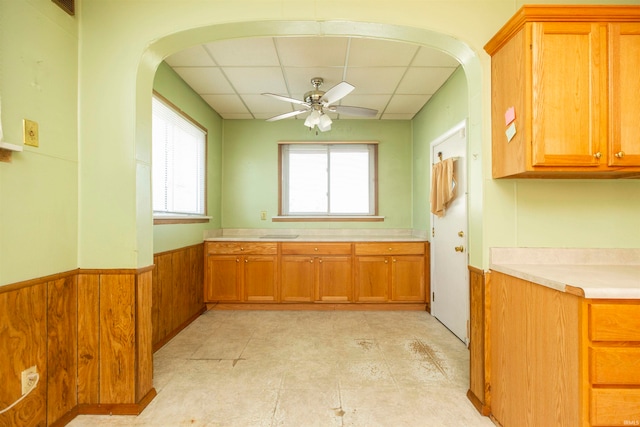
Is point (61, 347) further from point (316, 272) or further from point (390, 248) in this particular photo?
point (390, 248)

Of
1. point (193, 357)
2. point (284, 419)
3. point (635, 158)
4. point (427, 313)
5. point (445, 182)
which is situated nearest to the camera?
point (635, 158)

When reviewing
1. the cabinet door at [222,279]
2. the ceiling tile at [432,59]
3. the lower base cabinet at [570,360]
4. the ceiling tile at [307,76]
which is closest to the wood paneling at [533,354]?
the lower base cabinet at [570,360]

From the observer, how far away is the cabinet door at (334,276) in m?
3.92

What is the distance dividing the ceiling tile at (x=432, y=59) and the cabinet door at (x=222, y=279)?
299 cm

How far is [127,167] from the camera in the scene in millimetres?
1864

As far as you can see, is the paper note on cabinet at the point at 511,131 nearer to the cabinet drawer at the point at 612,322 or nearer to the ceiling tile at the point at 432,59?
the cabinet drawer at the point at 612,322

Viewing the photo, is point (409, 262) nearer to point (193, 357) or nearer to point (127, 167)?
point (193, 357)

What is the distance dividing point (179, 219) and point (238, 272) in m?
1.10

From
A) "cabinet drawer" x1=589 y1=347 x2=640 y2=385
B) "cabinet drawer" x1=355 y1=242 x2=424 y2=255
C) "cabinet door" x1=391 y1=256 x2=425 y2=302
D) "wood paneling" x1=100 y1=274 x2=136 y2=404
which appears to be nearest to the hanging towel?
"cabinet drawer" x1=355 y1=242 x2=424 y2=255

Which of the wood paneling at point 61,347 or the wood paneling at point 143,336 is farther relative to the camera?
the wood paneling at point 143,336

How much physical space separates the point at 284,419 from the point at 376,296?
2296 mm

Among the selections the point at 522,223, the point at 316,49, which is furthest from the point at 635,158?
the point at 316,49

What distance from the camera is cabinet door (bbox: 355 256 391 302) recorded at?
390cm

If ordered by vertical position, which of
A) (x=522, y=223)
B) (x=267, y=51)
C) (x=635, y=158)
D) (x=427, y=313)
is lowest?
(x=427, y=313)
